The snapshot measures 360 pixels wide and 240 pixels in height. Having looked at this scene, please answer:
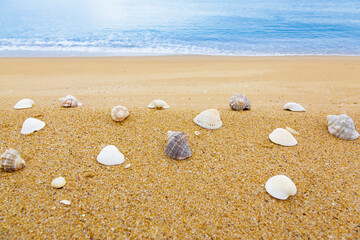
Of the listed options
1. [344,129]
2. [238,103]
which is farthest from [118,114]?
[344,129]

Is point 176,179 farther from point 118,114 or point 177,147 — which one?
point 118,114

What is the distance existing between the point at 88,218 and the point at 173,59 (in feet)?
30.0

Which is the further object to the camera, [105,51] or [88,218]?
[105,51]

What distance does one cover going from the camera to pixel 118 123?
3.28 metres

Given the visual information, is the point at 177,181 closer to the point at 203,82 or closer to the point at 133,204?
the point at 133,204

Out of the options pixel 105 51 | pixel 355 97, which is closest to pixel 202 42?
pixel 105 51

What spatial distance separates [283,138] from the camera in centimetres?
296

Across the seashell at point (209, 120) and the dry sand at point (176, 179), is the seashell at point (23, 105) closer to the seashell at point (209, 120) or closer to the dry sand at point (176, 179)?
the dry sand at point (176, 179)

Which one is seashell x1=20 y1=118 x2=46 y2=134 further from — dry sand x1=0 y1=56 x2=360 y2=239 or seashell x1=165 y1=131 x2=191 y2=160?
seashell x1=165 y1=131 x2=191 y2=160

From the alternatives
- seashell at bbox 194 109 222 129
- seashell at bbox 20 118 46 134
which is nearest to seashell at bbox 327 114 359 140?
seashell at bbox 194 109 222 129

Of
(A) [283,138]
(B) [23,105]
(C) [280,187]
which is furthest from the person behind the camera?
(B) [23,105]

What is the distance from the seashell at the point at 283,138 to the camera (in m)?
2.93

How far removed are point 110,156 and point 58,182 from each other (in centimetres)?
59

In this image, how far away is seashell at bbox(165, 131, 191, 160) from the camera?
2550mm
